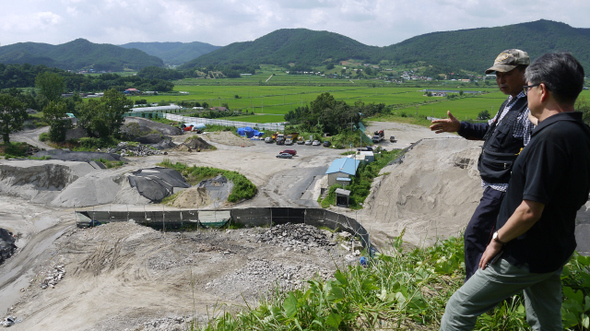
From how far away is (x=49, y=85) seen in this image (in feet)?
175

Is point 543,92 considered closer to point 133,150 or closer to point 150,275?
point 150,275

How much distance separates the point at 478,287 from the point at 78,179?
899 inches

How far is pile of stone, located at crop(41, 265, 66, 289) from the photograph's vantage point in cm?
1158

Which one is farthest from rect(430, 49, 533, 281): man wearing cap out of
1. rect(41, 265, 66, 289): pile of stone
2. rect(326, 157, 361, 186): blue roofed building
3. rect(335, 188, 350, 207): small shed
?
rect(326, 157, 361, 186): blue roofed building

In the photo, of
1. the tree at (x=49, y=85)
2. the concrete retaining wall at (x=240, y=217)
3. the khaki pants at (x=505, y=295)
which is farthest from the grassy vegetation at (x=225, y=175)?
the tree at (x=49, y=85)

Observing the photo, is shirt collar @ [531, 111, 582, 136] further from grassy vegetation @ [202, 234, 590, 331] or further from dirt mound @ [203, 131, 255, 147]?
dirt mound @ [203, 131, 255, 147]

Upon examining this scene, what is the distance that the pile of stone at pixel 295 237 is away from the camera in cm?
1344

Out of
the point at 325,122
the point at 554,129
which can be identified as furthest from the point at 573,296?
the point at 325,122

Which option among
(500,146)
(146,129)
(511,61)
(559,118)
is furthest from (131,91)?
(559,118)

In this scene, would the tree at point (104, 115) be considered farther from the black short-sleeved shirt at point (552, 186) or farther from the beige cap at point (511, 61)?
the black short-sleeved shirt at point (552, 186)

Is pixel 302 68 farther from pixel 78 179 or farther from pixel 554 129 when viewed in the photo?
pixel 554 129

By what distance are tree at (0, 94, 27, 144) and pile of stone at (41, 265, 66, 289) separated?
954 inches

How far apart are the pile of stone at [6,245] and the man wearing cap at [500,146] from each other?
16.1 m

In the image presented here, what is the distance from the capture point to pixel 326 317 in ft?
8.67
